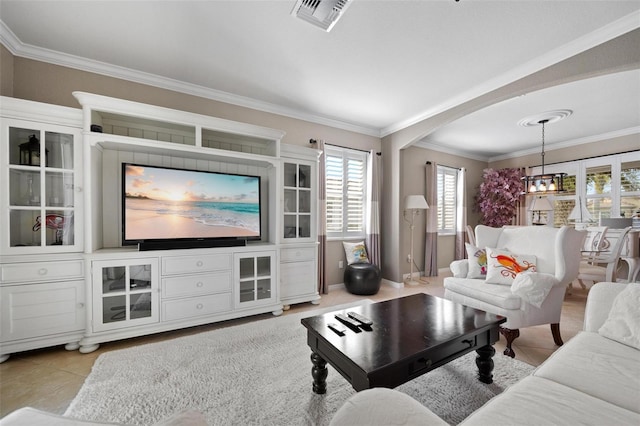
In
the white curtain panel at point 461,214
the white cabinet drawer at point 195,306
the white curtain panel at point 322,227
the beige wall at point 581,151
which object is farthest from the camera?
the white curtain panel at point 461,214

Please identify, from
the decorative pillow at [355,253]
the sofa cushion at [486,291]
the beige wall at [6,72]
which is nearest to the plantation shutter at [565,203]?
the sofa cushion at [486,291]

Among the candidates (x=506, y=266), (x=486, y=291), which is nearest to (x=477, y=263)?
(x=506, y=266)

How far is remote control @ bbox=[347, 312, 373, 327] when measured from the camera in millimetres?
1627

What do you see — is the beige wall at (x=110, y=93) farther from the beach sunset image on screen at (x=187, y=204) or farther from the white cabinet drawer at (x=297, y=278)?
the white cabinet drawer at (x=297, y=278)

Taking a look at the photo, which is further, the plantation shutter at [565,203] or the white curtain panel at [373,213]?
the plantation shutter at [565,203]

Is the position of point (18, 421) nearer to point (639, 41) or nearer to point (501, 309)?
point (501, 309)

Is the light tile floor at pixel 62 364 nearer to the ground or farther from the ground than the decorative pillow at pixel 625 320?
nearer to the ground

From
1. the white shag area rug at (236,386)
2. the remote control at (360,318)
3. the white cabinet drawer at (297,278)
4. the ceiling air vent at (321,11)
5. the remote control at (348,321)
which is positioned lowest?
the white shag area rug at (236,386)

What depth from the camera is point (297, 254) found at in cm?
325

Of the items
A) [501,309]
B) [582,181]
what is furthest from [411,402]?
[582,181]

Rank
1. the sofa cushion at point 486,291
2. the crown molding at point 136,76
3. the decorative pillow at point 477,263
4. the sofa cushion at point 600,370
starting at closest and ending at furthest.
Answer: the sofa cushion at point 600,370 < the sofa cushion at point 486,291 < the crown molding at point 136,76 < the decorative pillow at point 477,263

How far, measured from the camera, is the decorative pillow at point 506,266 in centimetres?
250

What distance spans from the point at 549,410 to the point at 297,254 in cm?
259

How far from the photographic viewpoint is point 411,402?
823mm
